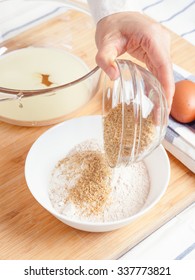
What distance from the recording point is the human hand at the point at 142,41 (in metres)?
1.23

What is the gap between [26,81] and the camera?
1.46m

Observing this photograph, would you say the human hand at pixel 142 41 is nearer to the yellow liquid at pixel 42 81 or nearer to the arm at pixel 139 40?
the arm at pixel 139 40

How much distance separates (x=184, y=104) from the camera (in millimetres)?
1345

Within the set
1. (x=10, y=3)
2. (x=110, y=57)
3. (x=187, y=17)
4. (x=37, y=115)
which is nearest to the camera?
(x=110, y=57)

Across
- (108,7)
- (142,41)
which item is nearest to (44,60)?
(108,7)

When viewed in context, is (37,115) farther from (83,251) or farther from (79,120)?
(83,251)

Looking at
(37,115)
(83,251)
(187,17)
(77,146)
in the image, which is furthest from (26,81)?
(187,17)

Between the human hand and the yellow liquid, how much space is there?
0.51 ft

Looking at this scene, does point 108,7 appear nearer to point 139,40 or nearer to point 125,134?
point 139,40

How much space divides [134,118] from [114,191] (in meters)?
0.19

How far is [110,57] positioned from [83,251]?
0.41 meters

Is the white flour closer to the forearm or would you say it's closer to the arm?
the arm

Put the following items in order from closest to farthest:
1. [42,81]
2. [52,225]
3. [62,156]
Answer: [52,225]
[62,156]
[42,81]

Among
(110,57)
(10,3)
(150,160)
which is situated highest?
(110,57)
